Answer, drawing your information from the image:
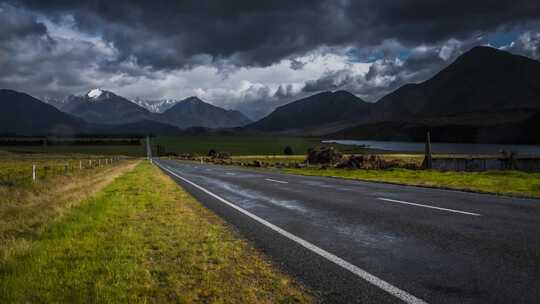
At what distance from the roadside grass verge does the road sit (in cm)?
55

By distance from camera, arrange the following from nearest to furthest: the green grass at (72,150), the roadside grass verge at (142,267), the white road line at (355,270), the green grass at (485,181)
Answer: the white road line at (355,270), the roadside grass verge at (142,267), the green grass at (485,181), the green grass at (72,150)

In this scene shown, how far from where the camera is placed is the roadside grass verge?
4.10 metres

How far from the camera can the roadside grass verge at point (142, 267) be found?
4.10 metres

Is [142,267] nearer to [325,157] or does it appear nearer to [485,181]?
[485,181]

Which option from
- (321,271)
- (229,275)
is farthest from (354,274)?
(229,275)

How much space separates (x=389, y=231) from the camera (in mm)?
7078

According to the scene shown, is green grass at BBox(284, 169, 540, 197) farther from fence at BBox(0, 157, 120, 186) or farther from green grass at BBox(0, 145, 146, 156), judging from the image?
green grass at BBox(0, 145, 146, 156)

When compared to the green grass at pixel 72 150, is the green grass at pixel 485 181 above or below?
below

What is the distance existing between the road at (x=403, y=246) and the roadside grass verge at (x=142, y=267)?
547mm

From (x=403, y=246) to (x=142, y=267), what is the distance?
13.7ft

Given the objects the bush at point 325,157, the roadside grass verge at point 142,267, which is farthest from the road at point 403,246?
the bush at point 325,157

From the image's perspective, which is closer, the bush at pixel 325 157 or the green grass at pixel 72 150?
the bush at pixel 325 157

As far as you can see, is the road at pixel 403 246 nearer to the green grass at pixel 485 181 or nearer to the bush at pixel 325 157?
the green grass at pixel 485 181

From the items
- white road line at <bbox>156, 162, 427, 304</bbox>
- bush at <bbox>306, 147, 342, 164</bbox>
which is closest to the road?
white road line at <bbox>156, 162, 427, 304</bbox>
